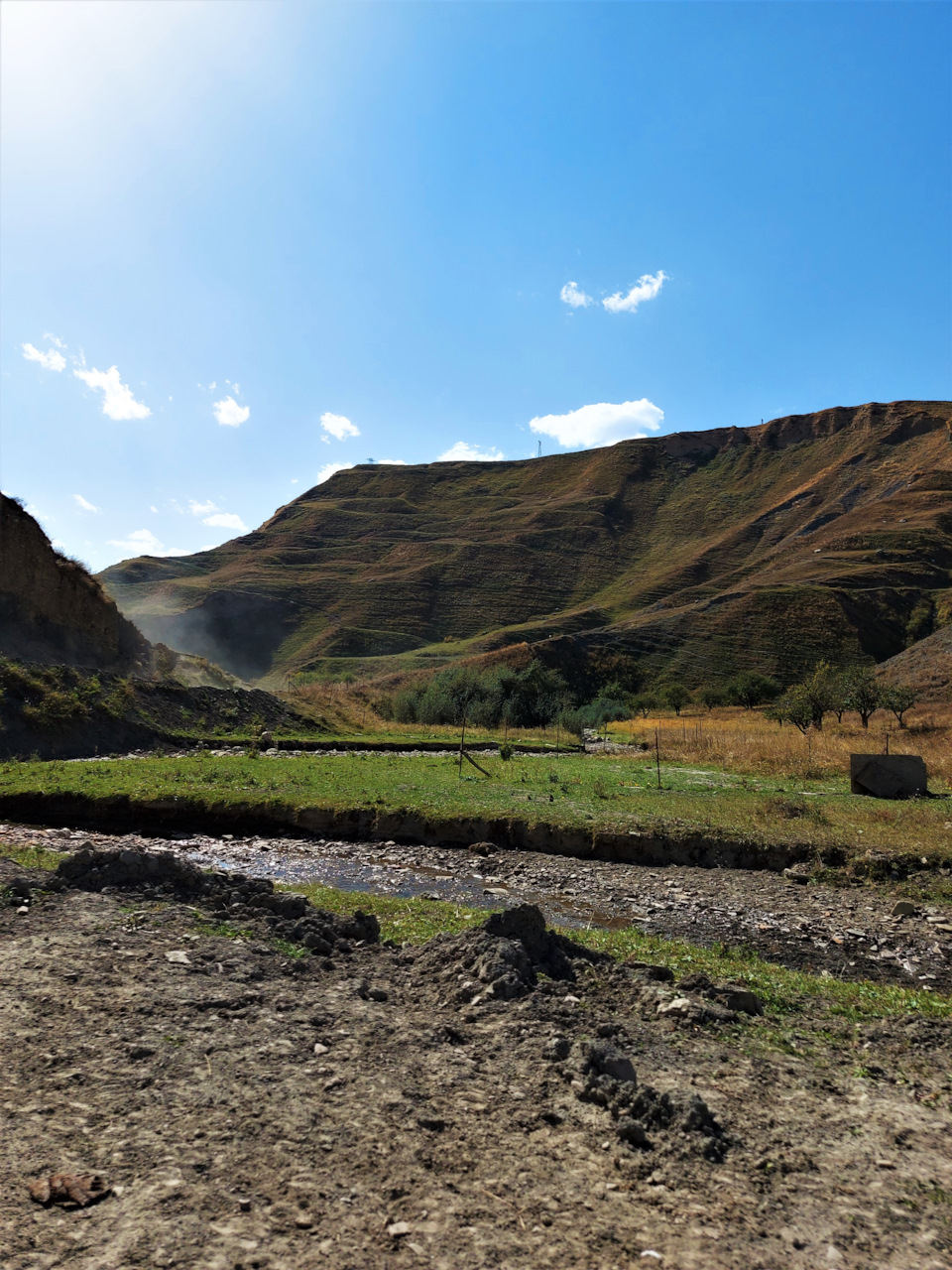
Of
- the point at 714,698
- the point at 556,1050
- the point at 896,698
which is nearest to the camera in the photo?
the point at 556,1050

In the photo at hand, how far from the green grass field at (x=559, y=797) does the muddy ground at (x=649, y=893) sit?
130cm

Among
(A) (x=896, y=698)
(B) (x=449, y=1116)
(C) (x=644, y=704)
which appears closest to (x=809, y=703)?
(A) (x=896, y=698)

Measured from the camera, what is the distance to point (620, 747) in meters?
44.6

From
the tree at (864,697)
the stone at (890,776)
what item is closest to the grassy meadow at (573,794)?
the stone at (890,776)

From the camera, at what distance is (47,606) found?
1332 inches

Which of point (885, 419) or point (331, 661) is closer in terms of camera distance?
point (331, 661)

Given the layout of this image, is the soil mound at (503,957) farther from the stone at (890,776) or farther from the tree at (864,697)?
the tree at (864,697)

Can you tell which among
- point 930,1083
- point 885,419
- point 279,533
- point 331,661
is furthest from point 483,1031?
point 885,419

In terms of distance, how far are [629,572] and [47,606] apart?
136073 millimetres

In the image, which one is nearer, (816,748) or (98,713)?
(98,713)

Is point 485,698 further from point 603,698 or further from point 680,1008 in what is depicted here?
point 680,1008

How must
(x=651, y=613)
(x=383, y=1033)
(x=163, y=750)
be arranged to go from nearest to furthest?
1. (x=383, y=1033)
2. (x=163, y=750)
3. (x=651, y=613)

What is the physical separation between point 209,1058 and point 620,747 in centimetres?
4150

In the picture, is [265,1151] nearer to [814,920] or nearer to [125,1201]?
[125,1201]
